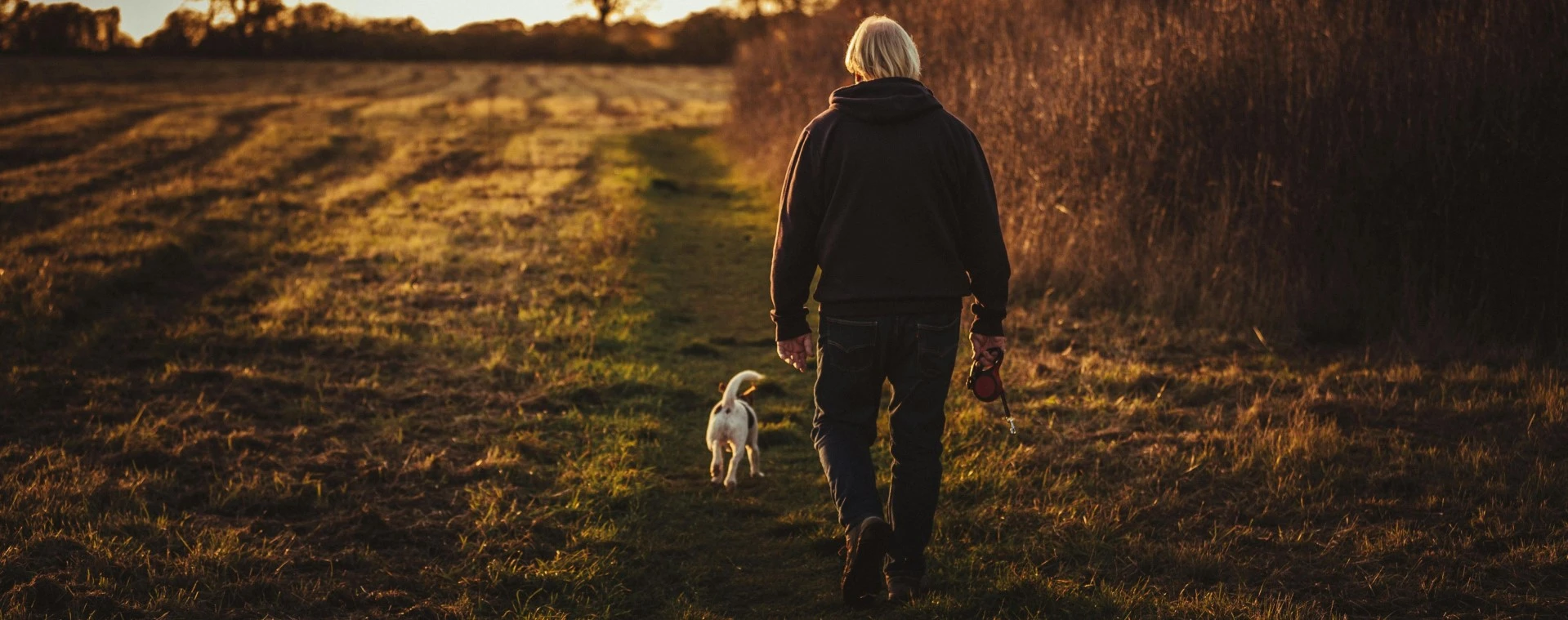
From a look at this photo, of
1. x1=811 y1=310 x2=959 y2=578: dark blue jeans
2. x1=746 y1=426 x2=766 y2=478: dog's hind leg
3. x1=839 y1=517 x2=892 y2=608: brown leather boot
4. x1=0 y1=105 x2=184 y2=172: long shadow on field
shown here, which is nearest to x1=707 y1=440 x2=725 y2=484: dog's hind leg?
x1=746 y1=426 x2=766 y2=478: dog's hind leg

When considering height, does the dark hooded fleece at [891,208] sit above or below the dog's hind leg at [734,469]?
above

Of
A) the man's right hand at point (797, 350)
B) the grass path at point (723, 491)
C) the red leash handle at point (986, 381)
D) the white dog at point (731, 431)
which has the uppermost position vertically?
the man's right hand at point (797, 350)

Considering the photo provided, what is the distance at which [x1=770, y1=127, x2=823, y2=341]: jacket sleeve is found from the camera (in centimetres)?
344

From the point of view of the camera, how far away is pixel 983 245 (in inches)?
136


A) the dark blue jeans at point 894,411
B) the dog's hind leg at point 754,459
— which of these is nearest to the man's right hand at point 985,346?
the dark blue jeans at point 894,411

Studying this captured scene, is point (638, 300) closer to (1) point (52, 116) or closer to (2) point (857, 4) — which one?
(2) point (857, 4)

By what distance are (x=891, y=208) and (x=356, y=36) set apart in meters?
64.1

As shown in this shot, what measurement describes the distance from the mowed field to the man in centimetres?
53

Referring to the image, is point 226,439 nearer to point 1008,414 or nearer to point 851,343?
point 851,343

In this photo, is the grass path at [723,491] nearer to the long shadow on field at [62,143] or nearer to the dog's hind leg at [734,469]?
the dog's hind leg at [734,469]

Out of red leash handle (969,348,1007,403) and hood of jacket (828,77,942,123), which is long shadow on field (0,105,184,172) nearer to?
hood of jacket (828,77,942,123)

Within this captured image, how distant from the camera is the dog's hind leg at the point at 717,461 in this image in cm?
505

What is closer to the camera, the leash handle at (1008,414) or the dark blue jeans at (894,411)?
the dark blue jeans at (894,411)

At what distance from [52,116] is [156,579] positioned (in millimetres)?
26336
